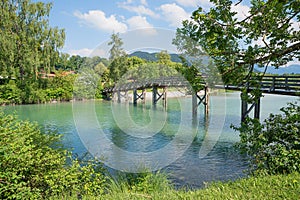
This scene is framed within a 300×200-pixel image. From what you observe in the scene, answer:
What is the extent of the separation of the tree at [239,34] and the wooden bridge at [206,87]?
1.60ft

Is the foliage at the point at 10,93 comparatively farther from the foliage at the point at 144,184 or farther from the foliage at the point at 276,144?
the foliage at the point at 276,144

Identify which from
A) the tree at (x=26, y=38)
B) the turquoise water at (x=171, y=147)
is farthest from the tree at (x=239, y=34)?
the tree at (x=26, y=38)

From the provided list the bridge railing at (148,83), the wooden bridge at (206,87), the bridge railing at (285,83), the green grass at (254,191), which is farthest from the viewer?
the bridge railing at (148,83)

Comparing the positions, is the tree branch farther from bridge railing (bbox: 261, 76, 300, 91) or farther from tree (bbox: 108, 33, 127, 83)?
tree (bbox: 108, 33, 127, 83)

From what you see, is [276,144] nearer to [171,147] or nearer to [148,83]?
[171,147]

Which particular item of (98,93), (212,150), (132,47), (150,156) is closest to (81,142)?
(150,156)

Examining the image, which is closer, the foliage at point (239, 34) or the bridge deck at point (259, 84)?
the foliage at point (239, 34)

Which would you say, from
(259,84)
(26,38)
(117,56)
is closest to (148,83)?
(117,56)

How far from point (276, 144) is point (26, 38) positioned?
2967 centimetres

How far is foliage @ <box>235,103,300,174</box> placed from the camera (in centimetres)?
434

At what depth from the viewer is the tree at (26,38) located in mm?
28469

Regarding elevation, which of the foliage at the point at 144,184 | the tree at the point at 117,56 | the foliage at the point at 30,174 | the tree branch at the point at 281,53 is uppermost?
the tree at the point at 117,56

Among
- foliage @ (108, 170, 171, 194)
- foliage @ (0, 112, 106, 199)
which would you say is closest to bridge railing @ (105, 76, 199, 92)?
foliage @ (108, 170, 171, 194)

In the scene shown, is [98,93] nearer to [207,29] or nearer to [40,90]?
[40,90]
